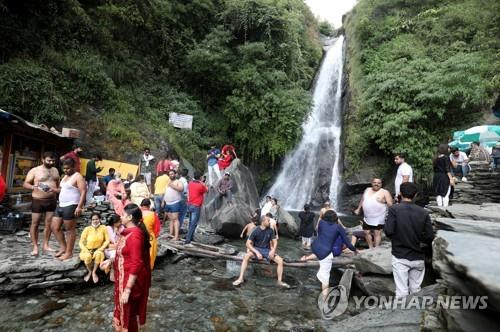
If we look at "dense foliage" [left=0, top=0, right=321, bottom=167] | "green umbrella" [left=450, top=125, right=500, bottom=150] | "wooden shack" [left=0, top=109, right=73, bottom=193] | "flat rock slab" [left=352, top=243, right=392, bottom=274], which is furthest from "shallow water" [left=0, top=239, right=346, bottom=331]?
"green umbrella" [left=450, top=125, right=500, bottom=150]

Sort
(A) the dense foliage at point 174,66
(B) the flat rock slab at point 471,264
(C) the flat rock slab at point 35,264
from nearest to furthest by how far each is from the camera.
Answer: (B) the flat rock slab at point 471,264, (C) the flat rock slab at point 35,264, (A) the dense foliage at point 174,66

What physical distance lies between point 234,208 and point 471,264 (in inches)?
389

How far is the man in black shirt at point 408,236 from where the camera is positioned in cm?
425

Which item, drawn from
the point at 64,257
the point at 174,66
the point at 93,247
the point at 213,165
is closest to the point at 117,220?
the point at 93,247

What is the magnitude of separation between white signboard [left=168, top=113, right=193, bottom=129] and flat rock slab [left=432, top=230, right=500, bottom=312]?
16.2 meters

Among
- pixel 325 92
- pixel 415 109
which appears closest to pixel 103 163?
pixel 415 109

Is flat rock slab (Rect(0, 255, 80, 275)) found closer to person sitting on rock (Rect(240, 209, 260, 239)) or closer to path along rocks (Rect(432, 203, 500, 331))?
person sitting on rock (Rect(240, 209, 260, 239))

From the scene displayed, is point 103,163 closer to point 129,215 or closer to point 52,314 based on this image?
point 52,314

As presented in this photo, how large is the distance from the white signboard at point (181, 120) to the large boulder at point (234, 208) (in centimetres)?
487

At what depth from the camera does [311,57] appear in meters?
25.3

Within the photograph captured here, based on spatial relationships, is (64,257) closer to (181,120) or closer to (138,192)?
(138,192)

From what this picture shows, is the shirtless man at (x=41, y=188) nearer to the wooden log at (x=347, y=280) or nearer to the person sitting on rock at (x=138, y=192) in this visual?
the person sitting on rock at (x=138, y=192)

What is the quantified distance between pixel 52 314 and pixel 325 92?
21.6 metres

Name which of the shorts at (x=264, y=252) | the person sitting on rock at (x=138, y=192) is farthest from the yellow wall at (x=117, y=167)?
the shorts at (x=264, y=252)
